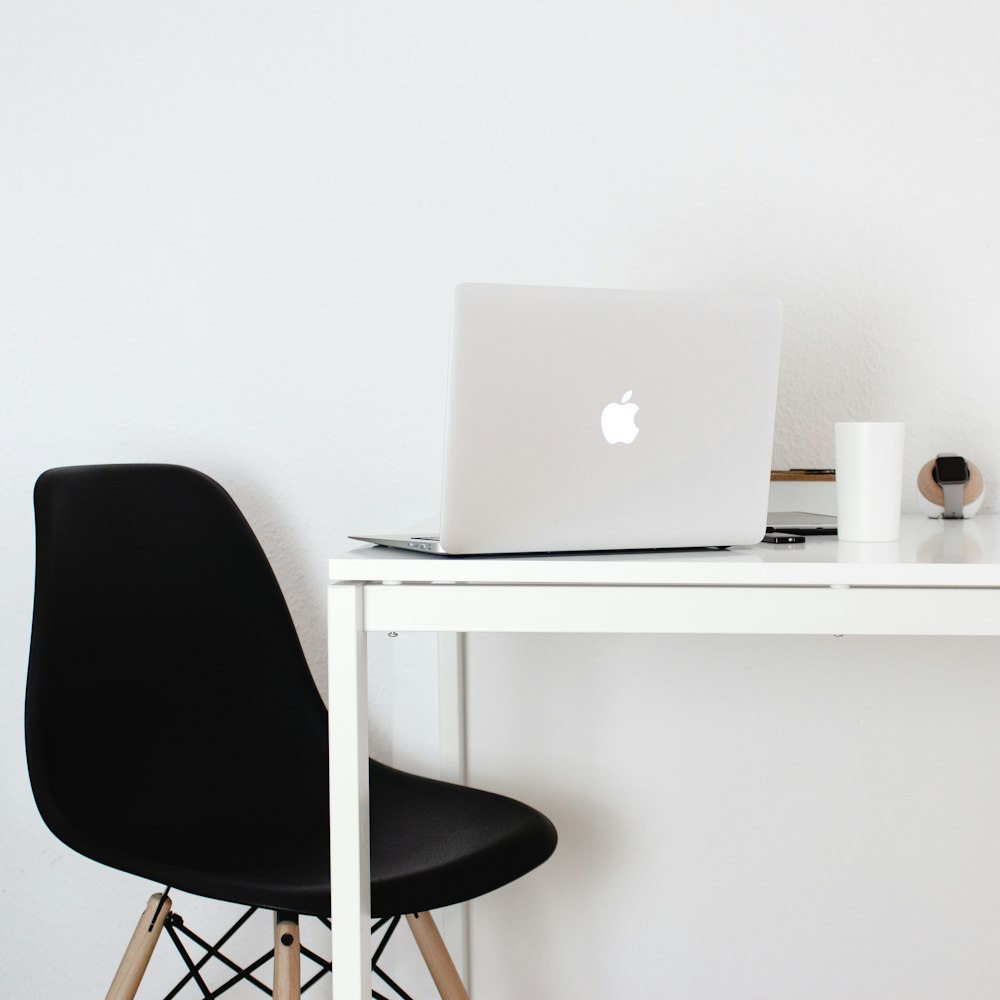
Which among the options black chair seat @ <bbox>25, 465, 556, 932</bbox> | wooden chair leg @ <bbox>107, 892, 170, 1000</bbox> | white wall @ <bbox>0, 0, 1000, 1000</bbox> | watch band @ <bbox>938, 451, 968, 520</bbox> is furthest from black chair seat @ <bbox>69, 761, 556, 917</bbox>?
watch band @ <bbox>938, 451, 968, 520</bbox>

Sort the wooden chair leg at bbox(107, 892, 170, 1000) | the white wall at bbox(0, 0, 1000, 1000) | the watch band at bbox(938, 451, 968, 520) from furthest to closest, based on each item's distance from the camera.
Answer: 1. the white wall at bbox(0, 0, 1000, 1000)
2. the watch band at bbox(938, 451, 968, 520)
3. the wooden chair leg at bbox(107, 892, 170, 1000)

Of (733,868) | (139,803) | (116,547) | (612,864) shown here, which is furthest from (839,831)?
(116,547)

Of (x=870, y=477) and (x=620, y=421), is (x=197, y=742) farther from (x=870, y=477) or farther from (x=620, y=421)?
(x=870, y=477)

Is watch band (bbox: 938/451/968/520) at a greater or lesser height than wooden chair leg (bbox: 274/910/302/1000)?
greater

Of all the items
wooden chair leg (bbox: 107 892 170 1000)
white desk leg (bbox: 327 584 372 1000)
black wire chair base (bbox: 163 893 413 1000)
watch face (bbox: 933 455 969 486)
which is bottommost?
black wire chair base (bbox: 163 893 413 1000)

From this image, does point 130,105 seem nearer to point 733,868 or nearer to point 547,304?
point 547,304

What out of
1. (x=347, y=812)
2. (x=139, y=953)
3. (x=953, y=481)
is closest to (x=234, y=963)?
(x=139, y=953)

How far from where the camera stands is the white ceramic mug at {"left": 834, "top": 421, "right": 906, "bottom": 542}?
0.98 m

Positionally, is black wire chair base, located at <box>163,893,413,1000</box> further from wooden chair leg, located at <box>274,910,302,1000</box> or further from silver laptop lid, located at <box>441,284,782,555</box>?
silver laptop lid, located at <box>441,284,782,555</box>

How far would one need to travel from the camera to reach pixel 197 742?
124 centimetres

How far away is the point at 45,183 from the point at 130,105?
0.55ft

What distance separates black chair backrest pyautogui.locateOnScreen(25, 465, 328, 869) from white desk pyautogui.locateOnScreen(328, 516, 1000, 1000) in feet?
1.09

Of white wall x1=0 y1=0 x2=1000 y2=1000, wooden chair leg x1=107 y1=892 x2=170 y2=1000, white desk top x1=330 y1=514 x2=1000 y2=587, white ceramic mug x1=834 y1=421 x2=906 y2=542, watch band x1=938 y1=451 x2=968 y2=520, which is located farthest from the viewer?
white wall x1=0 y1=0 x2=1000 y2=1000

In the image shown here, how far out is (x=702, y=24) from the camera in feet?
4.69
